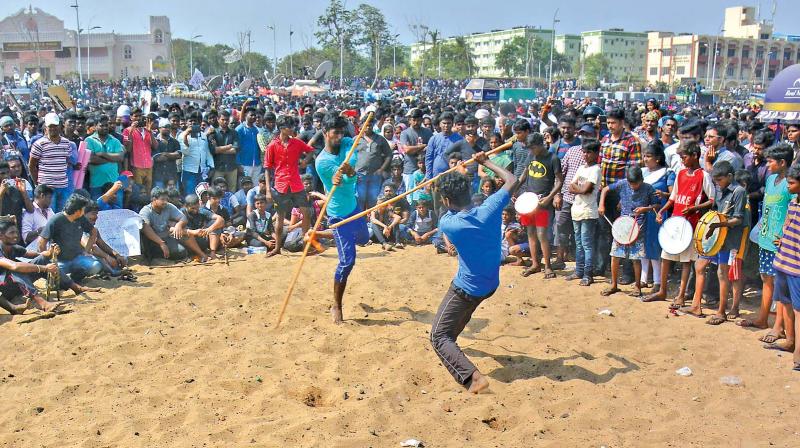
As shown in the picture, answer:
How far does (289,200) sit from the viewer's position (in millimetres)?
9625

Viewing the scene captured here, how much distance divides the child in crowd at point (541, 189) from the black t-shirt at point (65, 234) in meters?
5.25

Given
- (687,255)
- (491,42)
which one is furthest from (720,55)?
(687,255)

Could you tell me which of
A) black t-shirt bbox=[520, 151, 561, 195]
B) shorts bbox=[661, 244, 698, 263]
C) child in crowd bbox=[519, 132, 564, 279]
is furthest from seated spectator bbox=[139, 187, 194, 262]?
shorts bbox=[661, 244, 698, 263]

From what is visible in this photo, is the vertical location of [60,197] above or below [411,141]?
below

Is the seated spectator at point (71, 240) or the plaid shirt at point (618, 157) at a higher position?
the plaid shirt at point (618, 157)

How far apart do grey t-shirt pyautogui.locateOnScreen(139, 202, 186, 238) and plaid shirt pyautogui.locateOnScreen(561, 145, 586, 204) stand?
5.04m

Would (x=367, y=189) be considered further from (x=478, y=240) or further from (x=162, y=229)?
(x=478, y=240)

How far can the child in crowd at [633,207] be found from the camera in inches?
301

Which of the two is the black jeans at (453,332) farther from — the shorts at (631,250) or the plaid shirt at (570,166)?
the plaid shirt at (570,166)

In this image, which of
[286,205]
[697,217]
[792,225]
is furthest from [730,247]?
[286,205]

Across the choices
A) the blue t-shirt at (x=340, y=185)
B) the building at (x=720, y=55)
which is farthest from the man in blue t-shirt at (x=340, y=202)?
the building at (x=720, y=55)

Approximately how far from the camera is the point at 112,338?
6492 mm

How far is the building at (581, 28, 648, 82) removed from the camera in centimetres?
→ 11606

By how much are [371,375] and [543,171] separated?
13.0ft
